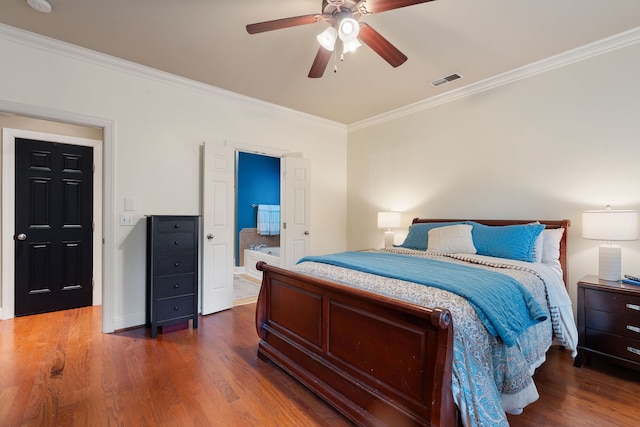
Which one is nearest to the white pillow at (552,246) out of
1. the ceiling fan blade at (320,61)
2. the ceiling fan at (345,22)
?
the ceiling fan at (345,22)

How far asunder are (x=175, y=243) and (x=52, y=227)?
1.75m

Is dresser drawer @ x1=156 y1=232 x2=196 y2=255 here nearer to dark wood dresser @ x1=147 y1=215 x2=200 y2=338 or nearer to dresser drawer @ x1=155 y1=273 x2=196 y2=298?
dark wood dresser @ x1=147 y1=215 x2=200 y2=338

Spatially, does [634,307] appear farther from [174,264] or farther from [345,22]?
[174,264]

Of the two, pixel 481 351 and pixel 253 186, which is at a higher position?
pixel 253 186

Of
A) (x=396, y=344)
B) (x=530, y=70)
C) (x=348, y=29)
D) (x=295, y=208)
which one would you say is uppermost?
(x=530, y=70)

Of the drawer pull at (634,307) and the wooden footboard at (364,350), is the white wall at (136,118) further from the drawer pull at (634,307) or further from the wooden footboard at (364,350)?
the drawer pull at (634,307)

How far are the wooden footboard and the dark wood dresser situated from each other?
1151mm

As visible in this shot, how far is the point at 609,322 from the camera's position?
7.32 feet

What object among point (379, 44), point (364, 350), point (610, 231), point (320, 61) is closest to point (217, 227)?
point (320, 61)

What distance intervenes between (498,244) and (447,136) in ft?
5.28

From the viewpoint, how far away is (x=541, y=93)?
2.99 metres

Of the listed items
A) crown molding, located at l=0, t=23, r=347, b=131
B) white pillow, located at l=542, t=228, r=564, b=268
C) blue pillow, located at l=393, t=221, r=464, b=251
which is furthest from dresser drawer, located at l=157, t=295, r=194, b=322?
white pillow, located at l=542, t=228, r=564, b=268

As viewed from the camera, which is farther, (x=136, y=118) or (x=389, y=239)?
(x=389, y=239)

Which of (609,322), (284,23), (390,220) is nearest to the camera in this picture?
(284,23)
